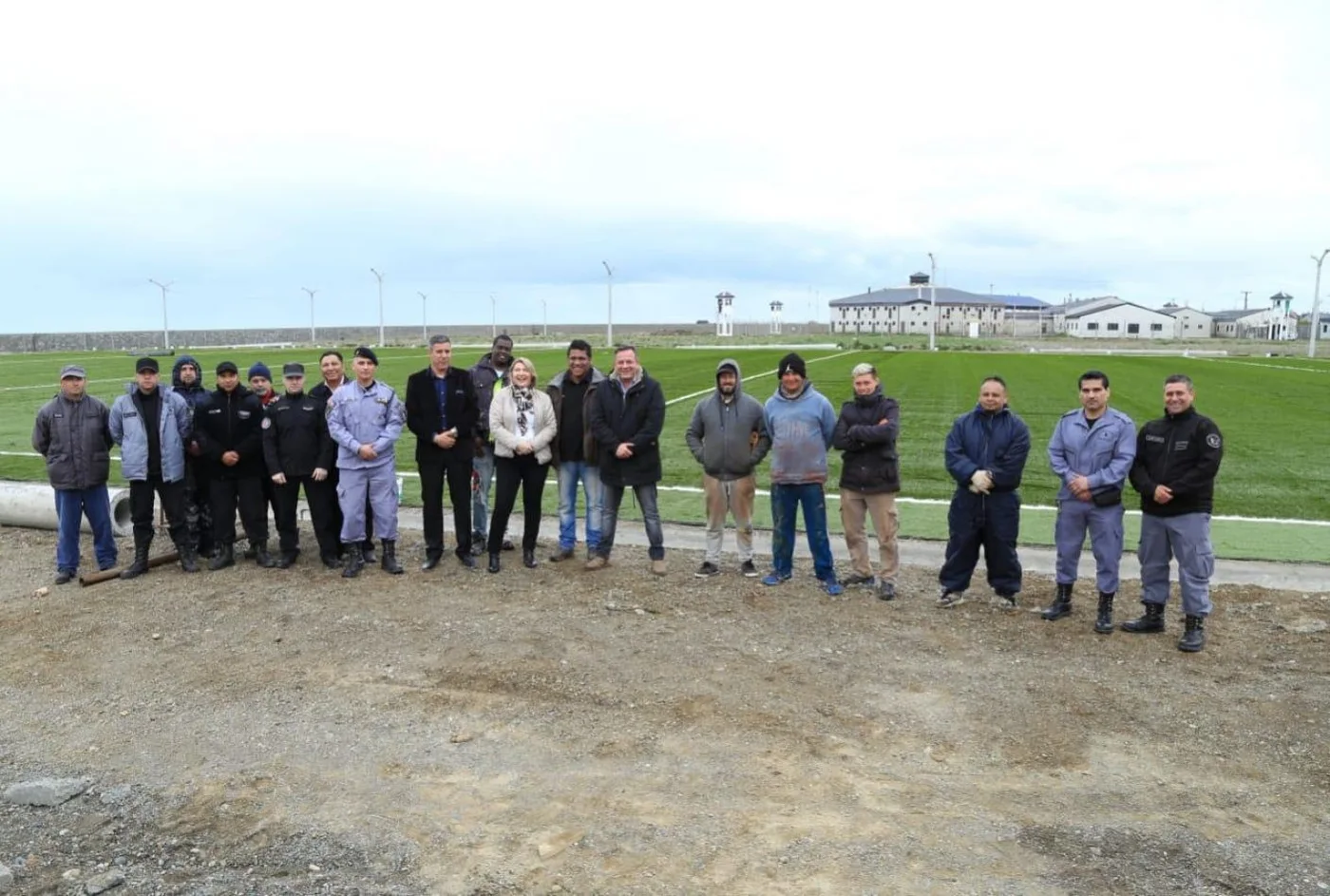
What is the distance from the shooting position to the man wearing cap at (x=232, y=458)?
8688 millimetres

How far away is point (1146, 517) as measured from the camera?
7000 millimetres

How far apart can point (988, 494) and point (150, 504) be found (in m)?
7.19

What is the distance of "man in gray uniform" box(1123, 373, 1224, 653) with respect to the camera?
6.61m

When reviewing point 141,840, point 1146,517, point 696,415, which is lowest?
point 141,840

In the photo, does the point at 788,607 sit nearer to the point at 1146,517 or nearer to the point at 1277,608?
the point at 1146,517

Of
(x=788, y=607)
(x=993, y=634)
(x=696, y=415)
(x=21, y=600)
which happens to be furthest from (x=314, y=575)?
(x=993, y=634)

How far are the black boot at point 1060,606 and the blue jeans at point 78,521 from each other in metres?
8.09

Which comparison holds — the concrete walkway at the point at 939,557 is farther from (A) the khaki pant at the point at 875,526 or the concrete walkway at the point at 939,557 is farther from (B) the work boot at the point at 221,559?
(B) the work boot at the point at 221,559

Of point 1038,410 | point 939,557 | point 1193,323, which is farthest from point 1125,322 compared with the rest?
point 939,557

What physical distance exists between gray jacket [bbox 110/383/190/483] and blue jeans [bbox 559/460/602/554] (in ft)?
11.0

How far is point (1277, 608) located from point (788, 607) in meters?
3.78

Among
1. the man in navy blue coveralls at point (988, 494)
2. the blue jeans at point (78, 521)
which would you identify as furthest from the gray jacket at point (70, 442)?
the man in navy blue coveralls at point (988, 494)

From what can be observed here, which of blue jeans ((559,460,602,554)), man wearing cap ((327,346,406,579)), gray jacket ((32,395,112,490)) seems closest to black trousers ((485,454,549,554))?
blue jeans ((559,460,602,554))

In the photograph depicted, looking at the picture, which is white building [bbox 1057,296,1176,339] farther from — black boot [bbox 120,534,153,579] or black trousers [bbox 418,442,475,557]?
black boot [bbox 120,534,153,579]
